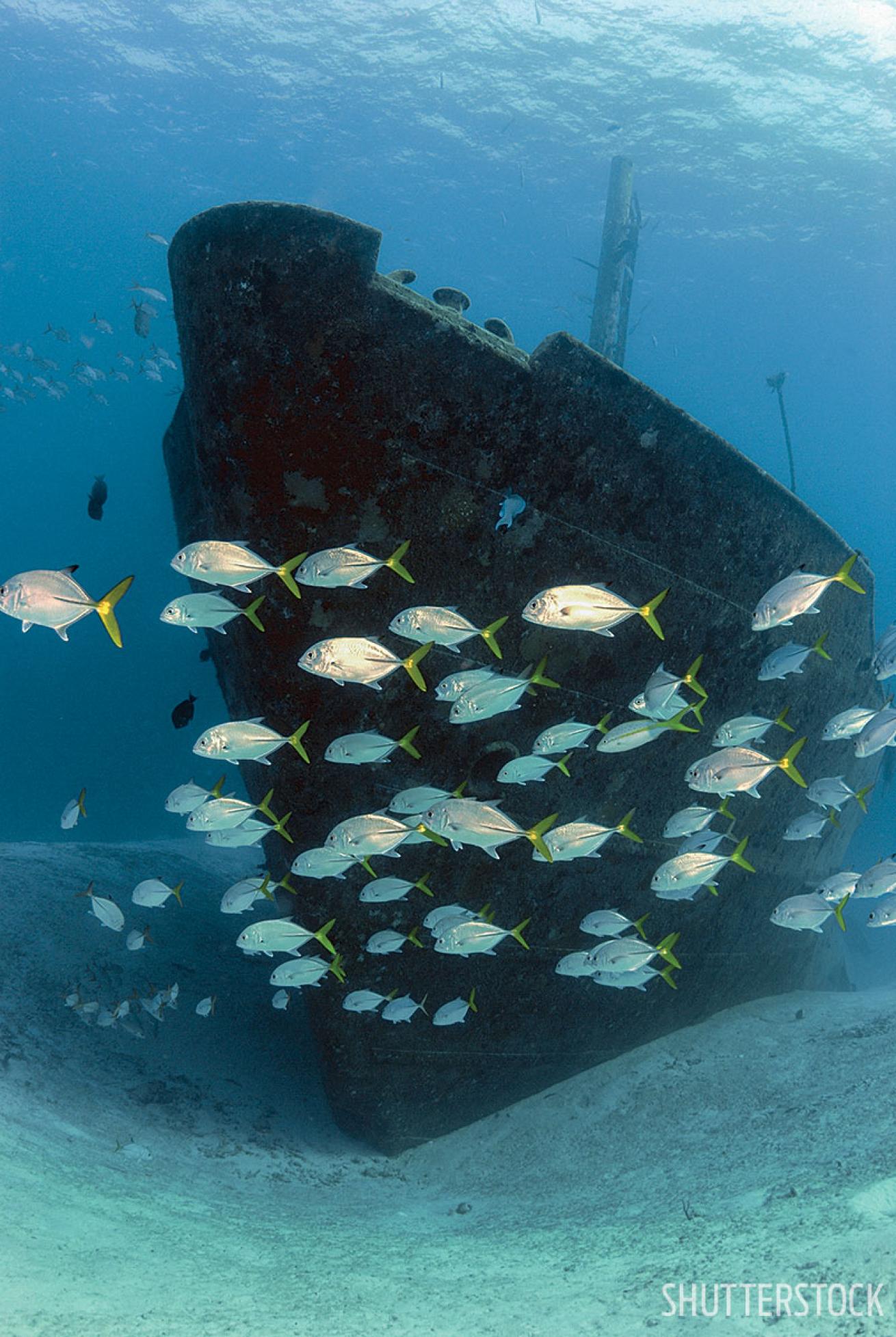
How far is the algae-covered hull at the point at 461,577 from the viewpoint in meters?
3.38

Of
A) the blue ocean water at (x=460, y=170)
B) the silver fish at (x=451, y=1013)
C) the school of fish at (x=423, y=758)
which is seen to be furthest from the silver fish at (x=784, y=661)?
the blue ocean water at (x=460, y=170)

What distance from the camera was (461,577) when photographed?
12.8 ft

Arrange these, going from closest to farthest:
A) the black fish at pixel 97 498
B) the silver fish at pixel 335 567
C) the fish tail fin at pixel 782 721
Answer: the silver fish at pixel 335 567
the fish tail fin at pixel 782 721
the black fish at pixel 97 498

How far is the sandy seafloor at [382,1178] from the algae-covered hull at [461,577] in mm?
619

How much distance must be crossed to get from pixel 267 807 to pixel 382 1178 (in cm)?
268

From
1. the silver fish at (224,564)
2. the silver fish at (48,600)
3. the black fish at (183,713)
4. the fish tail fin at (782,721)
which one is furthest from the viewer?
the black fish at (183,713)

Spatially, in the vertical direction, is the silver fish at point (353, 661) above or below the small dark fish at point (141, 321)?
above

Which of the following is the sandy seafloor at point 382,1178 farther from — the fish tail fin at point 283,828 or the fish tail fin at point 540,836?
the fish tail fin at point 283,828

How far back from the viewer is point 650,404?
Answer: 12.8ft

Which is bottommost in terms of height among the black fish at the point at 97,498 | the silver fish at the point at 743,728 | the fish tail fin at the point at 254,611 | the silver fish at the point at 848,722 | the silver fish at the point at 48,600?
the black fish at the point at 97,498

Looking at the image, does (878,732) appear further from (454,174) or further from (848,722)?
(454,174)

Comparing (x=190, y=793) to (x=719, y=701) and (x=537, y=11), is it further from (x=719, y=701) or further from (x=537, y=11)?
(x=537, y=11)

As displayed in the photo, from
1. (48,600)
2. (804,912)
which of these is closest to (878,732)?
(804,912)

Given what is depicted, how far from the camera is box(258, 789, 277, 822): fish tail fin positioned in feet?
13.6
